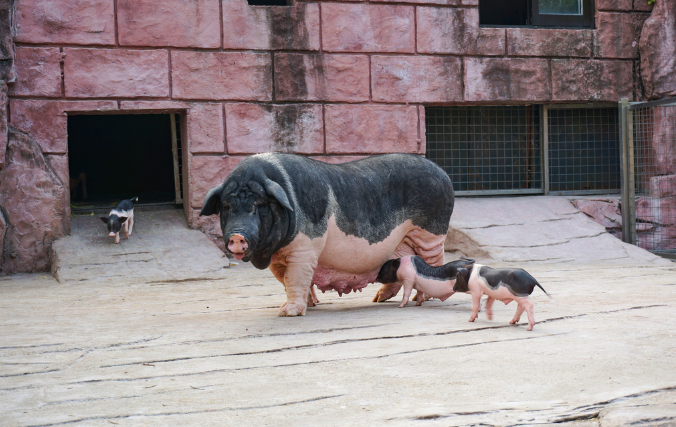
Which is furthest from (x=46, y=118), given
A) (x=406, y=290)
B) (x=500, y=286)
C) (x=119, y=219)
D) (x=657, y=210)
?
(x=657, y=210)

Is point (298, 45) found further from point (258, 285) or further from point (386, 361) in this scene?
point (386, 361)

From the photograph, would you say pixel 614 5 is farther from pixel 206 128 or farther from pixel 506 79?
pixel 206 128

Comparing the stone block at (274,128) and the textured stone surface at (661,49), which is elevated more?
the textured stone surface at (661,49)

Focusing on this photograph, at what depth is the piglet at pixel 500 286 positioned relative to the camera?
4.41 m

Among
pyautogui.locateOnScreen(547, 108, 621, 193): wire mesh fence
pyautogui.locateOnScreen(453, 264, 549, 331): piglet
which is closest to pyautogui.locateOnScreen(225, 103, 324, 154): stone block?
pyautogui.locateOnScreen(547, 108, 621, 193): wire mesh fence

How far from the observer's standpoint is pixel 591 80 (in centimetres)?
1065

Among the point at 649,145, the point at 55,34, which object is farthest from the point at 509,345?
the point at 649,145

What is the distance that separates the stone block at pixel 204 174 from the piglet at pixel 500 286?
192 inches

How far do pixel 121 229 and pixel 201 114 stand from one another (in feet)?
5.72

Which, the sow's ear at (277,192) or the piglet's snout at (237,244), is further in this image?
the sow's ear at (277,192)

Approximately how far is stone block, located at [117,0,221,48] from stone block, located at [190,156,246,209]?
1433mm

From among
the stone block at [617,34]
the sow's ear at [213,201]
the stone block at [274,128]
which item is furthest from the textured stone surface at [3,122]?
the stone block at [617,34]

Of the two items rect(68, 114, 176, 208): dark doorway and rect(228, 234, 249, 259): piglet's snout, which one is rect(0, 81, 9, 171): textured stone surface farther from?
Result: rect(68, 114, 176, 208): dark doorway

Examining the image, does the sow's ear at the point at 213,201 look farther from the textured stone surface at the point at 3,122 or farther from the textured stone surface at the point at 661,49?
the textured stone surface at the point at 661,49
